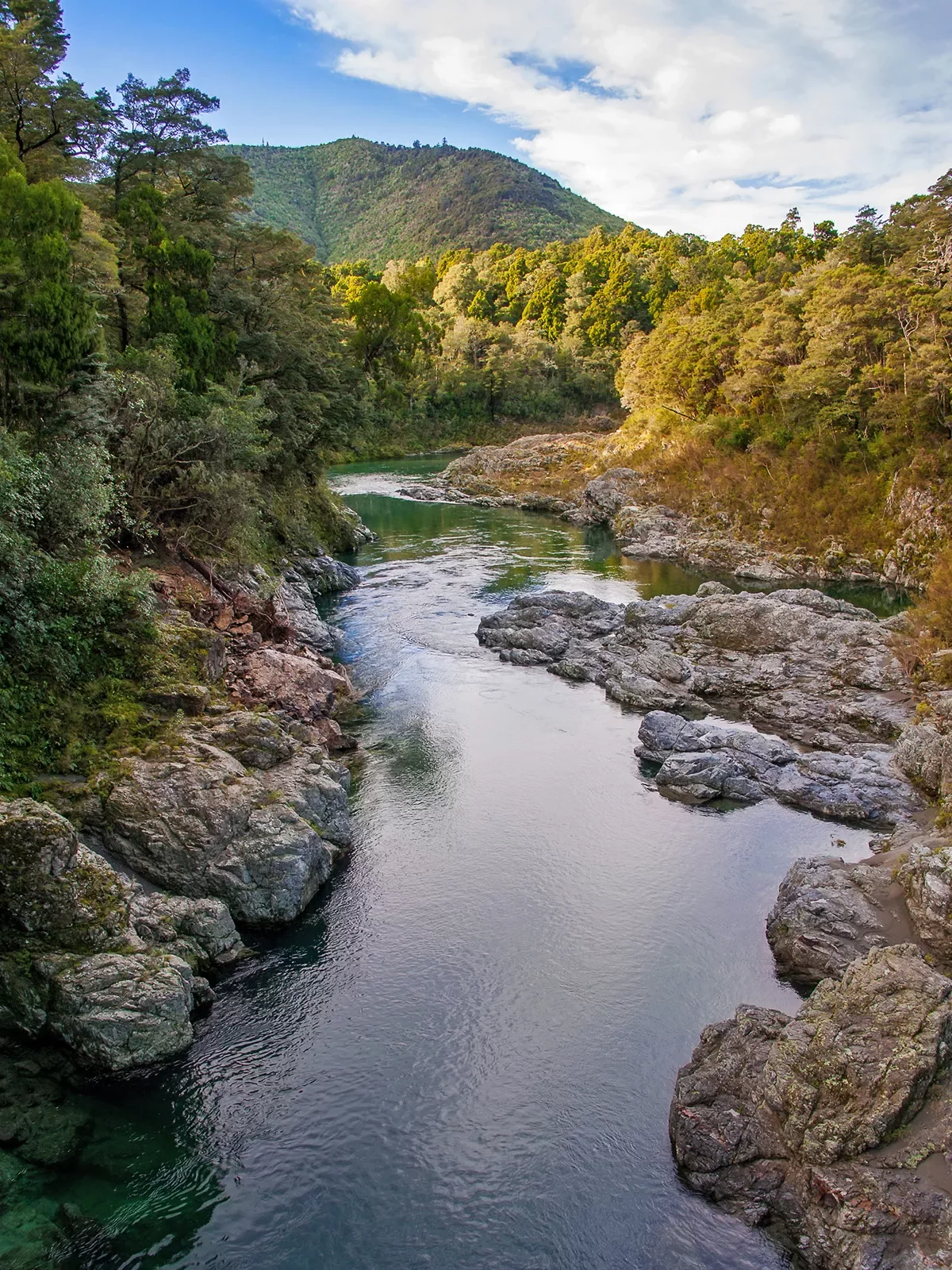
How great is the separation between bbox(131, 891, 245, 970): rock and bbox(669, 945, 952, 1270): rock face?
782cm

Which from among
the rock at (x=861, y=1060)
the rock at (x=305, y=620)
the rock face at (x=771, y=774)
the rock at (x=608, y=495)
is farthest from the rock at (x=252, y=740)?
the rock at (x=608, y=495)

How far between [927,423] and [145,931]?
42.3m

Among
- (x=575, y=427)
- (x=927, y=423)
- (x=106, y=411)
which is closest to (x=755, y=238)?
(x=575, y=427)

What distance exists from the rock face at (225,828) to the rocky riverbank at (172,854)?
0.03 metres

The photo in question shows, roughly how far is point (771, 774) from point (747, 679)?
6645 millimetres

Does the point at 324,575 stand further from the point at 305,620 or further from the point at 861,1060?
the point at 861,1060

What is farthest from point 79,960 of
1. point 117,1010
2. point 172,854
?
point 172,854

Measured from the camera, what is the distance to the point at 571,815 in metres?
19.9

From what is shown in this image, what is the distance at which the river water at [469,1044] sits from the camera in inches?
388

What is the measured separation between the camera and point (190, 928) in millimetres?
13695

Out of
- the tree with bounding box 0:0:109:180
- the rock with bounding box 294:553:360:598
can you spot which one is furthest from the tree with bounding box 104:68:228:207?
the rock with bounding box 294:553:360:598

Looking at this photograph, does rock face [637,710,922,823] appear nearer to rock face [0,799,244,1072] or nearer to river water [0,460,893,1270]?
river water [0,460,893,1270]

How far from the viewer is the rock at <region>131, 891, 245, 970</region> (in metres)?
13.0

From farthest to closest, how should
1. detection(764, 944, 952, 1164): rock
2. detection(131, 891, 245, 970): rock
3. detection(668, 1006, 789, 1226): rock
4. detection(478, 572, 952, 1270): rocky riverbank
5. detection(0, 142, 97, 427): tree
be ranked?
detection(0, 142, 97, 427): tree → detection(131, 891, 245, 970): rock → detection(668, 1006, 789, 1226): rock → detection(764, 944, 952, 1164): rock → detection(478, 572, 952, 1270): rocky riverbank
